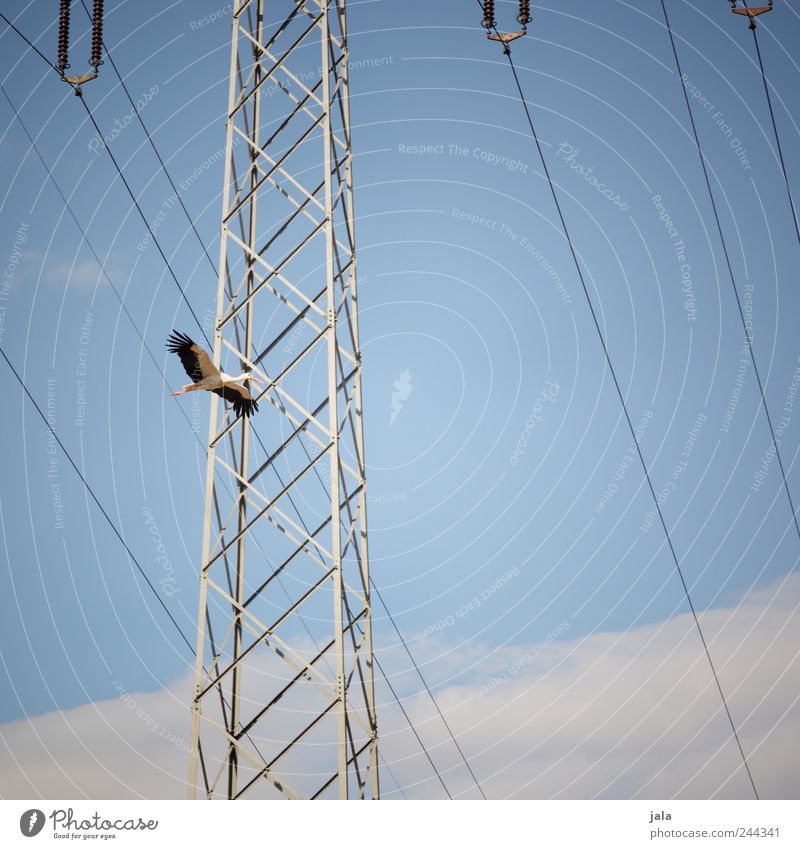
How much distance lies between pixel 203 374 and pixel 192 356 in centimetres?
31

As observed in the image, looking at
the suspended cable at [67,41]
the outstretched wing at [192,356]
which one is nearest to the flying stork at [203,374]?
the outstretched wing at [192,356]

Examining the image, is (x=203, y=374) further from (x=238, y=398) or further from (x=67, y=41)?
(x=67, y=41)

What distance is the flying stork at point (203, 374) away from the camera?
14.8m

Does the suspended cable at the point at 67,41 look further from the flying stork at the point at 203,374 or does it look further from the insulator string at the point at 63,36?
the flying stork at the point at 203,374

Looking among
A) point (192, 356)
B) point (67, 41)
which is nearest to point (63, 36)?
point (67, 41)

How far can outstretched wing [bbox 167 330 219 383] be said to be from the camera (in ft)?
48.4

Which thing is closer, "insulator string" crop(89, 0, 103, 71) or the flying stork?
the flying stork

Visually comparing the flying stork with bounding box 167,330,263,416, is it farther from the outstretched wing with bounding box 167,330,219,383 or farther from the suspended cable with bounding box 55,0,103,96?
the suspended cable with bounding box 55,0,103,96

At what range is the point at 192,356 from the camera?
14.8 meters

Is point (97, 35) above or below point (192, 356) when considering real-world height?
above

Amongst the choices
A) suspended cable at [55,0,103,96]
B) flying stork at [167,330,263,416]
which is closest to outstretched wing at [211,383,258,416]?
flying stork at [167,330,263,416]
